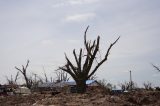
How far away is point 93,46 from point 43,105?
1385 cm

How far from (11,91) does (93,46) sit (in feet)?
35.6

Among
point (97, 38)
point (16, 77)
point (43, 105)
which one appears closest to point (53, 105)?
point (43, 105)

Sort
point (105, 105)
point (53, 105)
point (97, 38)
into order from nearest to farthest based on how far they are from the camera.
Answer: point (105, 105), point (53, 105), point (97, 38)

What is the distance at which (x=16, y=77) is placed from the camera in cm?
7081

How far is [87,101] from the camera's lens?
52.3 ft

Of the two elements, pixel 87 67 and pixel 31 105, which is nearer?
pixel 31 105

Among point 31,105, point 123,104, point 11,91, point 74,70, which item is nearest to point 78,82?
point 74,70

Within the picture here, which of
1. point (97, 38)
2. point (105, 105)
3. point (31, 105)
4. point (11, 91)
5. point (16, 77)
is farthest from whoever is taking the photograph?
point (16, 77)

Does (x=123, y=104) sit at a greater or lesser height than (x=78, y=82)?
lesser

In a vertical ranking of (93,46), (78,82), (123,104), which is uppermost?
(93,46)

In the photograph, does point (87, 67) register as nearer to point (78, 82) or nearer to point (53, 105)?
point (78, 82)

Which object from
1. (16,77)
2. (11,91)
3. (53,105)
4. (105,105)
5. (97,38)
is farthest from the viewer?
(16,77)

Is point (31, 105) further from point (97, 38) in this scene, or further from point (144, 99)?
point (97, 38)

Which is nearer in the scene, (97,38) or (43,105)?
(43,105)
